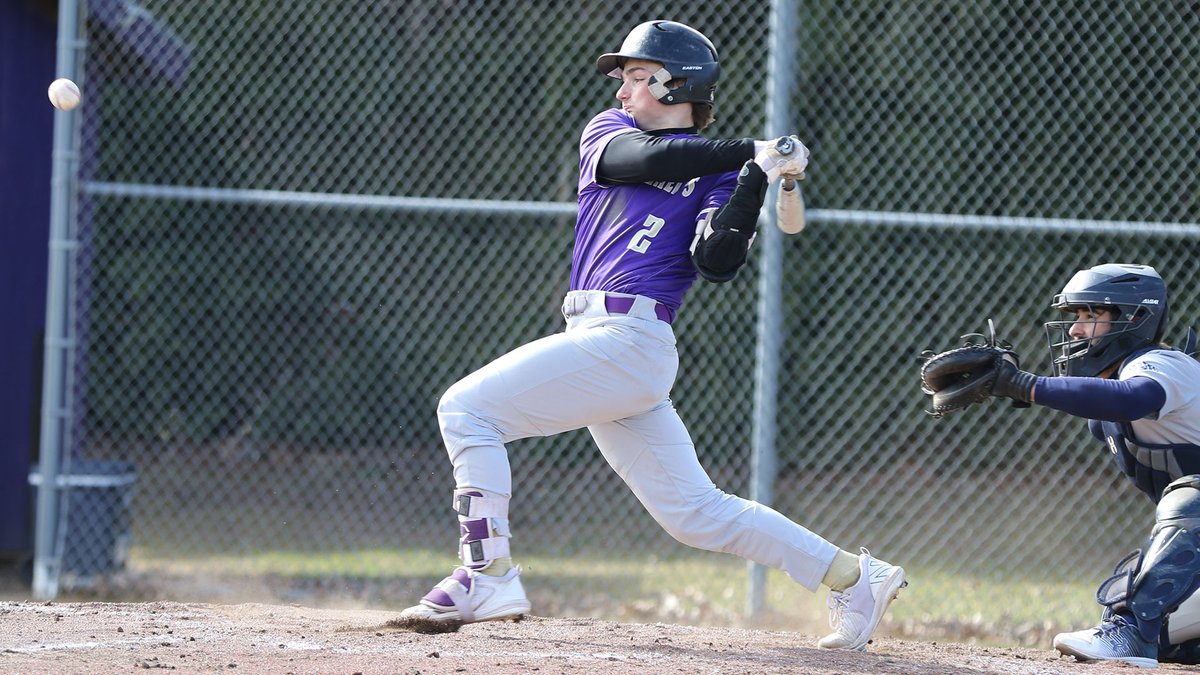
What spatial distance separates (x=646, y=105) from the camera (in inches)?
158

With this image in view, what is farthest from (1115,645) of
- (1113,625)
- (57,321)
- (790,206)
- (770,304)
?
(57,321)

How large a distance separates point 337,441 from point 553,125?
2590 millimetres

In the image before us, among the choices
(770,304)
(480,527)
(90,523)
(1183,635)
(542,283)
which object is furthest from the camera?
(542,283)

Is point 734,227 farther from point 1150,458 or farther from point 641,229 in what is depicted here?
point 1150,458

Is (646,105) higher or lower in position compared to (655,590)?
higher

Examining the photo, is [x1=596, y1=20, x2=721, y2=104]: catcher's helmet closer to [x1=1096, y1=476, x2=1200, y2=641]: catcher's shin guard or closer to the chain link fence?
[x1=1096, y1=476, x2=1200, y2=641]: catcher's shin guard

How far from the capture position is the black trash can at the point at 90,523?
6887 mm

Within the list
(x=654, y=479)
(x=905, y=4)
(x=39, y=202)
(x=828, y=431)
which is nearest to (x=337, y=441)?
(x=39, y=202)

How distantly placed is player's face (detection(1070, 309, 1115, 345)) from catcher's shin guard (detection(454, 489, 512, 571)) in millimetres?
1897

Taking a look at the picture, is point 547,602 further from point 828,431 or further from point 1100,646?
point 1100,646

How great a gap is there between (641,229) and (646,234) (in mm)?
20

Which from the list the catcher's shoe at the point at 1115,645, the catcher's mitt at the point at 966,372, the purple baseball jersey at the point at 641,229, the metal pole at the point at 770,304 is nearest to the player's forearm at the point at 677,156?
the purple baseball jersey at the point at 641,229

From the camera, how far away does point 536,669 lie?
3.55m

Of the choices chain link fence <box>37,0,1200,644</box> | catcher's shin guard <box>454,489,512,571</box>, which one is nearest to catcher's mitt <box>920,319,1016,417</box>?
catcher's shin guard <box>454,489,512,571</box>
